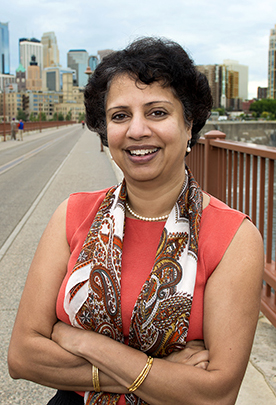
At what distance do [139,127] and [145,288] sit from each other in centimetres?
59

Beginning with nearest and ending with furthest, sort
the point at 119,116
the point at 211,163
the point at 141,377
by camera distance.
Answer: the point at 141,377 → the point at 119,116 → the point at 211,163

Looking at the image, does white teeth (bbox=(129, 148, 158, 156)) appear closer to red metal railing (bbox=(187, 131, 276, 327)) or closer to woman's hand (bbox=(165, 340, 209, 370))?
woman's hand (bbox=(165, 340, 209, 370))

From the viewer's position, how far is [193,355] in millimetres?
1548

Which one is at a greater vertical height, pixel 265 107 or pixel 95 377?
pixel 265 107

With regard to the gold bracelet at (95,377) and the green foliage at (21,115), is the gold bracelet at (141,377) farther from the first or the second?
the green foliage at (21,115)

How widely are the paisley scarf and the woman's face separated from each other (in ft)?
0.54

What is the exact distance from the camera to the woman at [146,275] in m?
1.52

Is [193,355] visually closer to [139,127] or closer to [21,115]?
[139,127]

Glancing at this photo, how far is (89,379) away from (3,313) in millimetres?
2588

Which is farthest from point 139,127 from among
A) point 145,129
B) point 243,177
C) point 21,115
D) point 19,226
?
point 21,115

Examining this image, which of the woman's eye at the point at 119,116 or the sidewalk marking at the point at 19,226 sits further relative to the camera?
the sidewalk marking at the point at 19,226

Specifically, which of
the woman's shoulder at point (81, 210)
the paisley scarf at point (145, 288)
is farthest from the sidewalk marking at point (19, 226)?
the paisley scarf at point (145, 288)

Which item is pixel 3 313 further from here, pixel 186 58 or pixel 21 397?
pixel 186 58

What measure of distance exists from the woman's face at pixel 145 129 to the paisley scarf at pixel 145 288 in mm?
164
